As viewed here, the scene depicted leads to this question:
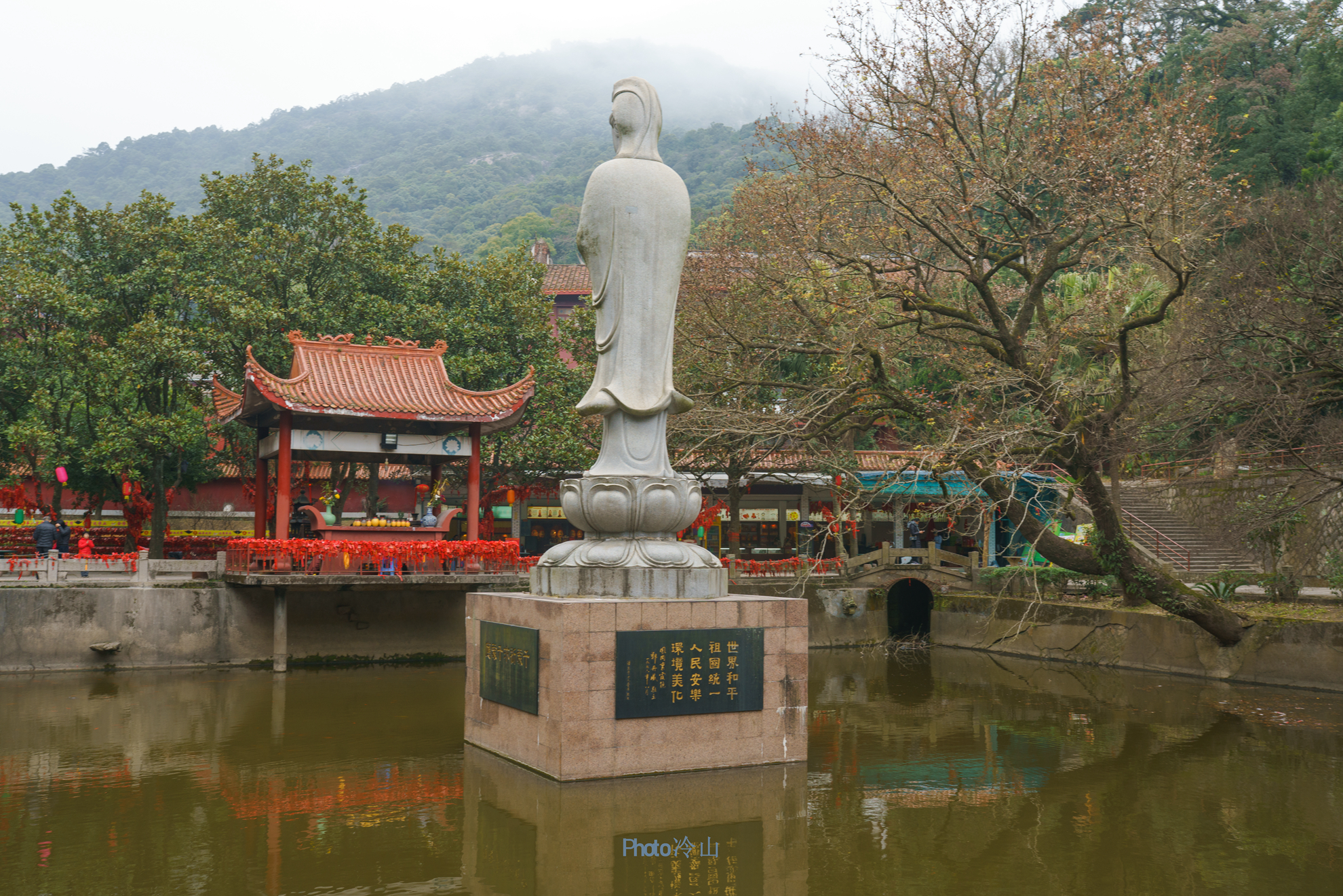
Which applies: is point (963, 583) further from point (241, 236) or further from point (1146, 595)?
point (241, 236)

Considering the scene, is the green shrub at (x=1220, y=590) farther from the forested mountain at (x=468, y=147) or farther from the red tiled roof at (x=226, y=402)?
the forested mountain at (x=468, y=147)

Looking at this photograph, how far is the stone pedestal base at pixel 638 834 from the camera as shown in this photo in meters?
5.49

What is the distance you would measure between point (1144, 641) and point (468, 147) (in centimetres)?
9393

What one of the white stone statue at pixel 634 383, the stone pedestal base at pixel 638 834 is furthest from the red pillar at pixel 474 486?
the stone pedestal base at pixel 638 834

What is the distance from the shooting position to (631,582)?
301 inches

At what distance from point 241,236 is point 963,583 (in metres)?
17.6

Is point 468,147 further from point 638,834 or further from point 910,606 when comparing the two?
point 638,834

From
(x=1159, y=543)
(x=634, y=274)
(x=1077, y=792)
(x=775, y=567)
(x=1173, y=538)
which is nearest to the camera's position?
(x=1077, y=792)

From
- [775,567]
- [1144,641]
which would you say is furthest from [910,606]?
[1144,641]

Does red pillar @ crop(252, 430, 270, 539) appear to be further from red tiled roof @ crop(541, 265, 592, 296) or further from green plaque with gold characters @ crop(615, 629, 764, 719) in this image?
red tiled roof @ crop(541, 265, 592, 296)

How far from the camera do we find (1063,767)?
349 inches

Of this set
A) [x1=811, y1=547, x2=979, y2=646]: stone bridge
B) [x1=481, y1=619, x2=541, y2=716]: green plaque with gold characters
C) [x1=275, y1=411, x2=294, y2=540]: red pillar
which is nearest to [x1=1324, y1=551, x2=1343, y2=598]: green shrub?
[x1=811, y1=547, x2=979, y2=646]: stone bridge

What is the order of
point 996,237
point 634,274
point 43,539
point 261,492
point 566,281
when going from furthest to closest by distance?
point 566,281
point 261,492
point 43,539
point 996,237
point 634,274

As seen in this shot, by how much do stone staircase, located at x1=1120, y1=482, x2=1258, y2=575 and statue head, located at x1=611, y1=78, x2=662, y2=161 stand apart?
15652mm
